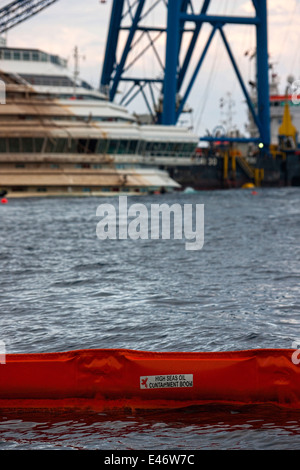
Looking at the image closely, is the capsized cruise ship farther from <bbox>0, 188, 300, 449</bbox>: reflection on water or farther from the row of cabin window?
<bbox>0, 188, 300, 449</bbox>: reflection on water

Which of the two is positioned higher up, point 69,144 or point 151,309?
point 69,144

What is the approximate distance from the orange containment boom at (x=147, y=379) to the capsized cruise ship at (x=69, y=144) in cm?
8455

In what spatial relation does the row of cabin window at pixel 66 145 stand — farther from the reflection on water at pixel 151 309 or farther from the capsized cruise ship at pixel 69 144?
the reflection on water at pixel 151 309

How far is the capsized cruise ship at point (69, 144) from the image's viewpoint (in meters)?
96.5

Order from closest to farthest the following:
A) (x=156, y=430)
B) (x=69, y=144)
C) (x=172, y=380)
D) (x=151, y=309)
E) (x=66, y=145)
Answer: (x=156, y=430) → (x=172, y=380) → (x=151, y=309) → (x=69, y=144) → (x=66, y=145)

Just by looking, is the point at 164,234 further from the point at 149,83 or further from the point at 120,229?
the point at 149,83

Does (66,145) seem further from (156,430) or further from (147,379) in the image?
(156,430)

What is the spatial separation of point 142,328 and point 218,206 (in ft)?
173

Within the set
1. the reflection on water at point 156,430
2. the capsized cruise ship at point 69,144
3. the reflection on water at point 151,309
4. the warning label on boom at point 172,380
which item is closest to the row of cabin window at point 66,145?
the capsized cruise ship at point 69,144

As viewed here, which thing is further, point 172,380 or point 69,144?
point 69,144

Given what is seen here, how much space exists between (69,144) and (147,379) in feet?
292

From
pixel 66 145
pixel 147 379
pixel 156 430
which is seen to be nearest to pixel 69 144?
pixel 66 145

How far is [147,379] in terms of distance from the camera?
11547 mm

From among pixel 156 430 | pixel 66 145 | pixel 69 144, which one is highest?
pixel 69 144
